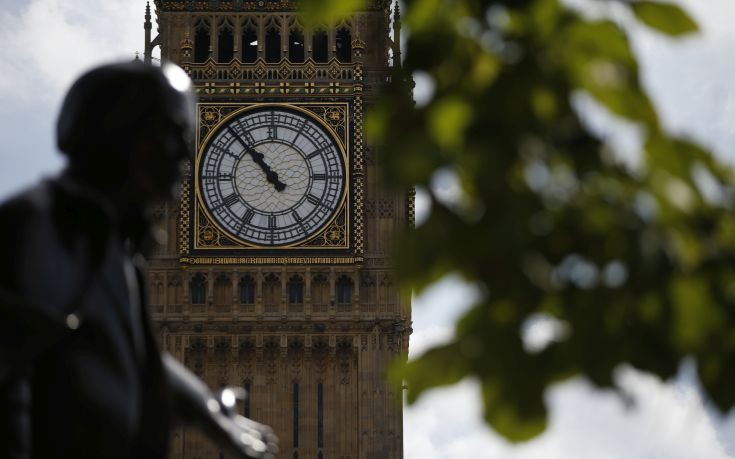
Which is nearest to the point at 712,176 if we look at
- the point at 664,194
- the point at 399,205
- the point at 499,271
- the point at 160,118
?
the point at 664,194

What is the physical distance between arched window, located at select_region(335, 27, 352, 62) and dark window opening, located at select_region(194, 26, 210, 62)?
3120 millimetres

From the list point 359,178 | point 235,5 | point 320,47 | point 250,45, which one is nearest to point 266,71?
point 250,45

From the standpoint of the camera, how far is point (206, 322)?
1662 inches

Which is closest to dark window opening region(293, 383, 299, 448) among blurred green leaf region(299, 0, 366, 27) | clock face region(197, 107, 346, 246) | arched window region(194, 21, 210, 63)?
clock face region(197, 107, 346, 246)

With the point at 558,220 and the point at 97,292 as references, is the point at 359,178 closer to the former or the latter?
the point at 97,292

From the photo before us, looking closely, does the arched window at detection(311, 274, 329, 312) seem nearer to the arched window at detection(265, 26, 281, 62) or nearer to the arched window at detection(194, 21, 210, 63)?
the arched window at detection(265, 26, 281, 62)

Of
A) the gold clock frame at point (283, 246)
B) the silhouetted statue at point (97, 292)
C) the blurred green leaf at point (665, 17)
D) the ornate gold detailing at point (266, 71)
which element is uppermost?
the ornate gold detailing at point (266, 71)

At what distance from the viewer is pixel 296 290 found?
139 ft

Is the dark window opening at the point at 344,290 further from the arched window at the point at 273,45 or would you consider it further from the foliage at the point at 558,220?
the foliage at the point at 558,220

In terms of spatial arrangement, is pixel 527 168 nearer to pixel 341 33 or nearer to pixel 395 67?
pixel 395 67

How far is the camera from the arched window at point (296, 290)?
138 ft

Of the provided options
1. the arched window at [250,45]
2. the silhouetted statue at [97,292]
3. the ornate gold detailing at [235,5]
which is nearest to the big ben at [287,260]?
the arched window at [250,45]

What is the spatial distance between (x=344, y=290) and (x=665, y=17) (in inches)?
1545

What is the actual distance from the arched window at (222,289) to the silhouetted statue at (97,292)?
38.2 meters
